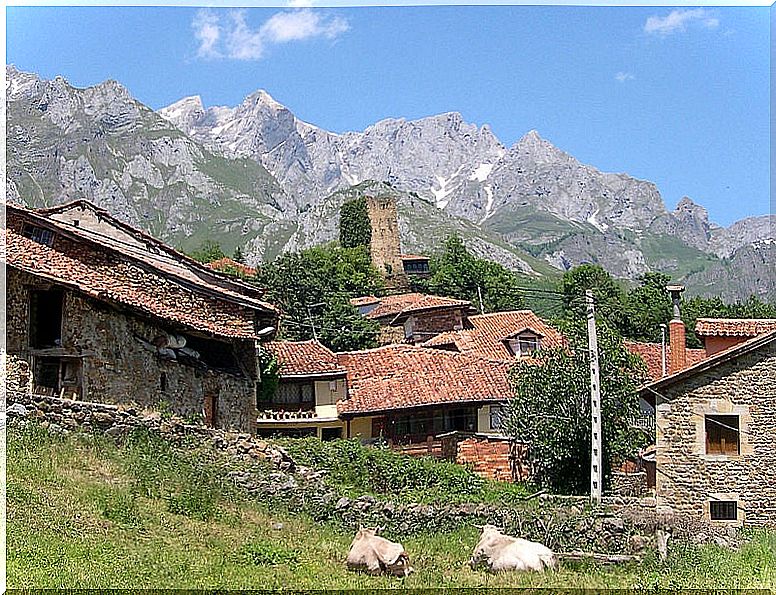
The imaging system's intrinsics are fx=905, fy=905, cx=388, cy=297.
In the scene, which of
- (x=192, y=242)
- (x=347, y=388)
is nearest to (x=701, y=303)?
(x=347, y=388)

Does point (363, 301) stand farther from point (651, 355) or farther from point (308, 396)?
point (308, 396)

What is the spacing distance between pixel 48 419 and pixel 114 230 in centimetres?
674

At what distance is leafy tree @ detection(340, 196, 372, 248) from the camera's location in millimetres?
54094

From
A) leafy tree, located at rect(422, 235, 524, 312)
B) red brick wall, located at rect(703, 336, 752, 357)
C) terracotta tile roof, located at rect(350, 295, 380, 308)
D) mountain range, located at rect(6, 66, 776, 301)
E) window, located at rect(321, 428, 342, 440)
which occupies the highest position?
mountain range, located at rect(6, 66, 776, 301)

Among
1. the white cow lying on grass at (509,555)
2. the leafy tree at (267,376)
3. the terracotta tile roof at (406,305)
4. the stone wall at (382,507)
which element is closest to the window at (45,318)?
the stone wall at (382,507)

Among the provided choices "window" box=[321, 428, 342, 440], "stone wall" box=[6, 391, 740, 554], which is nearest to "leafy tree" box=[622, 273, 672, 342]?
"window" box=[321, 428, 342, 440]

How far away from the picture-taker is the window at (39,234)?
11336 millimetres

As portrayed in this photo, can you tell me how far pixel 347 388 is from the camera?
1680cm

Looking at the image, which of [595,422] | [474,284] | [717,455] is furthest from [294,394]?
[474,284]

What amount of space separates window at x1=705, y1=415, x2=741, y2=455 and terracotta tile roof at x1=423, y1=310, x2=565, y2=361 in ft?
35.5

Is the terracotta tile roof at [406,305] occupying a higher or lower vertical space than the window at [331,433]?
higher

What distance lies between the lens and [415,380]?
→ 56.4ft

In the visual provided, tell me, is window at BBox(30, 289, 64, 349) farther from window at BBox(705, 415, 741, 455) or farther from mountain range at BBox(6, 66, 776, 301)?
mountain range at BBox(6, 66, 776, 301)

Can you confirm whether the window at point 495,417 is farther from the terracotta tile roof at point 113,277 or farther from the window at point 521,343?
the window at point 521,343
